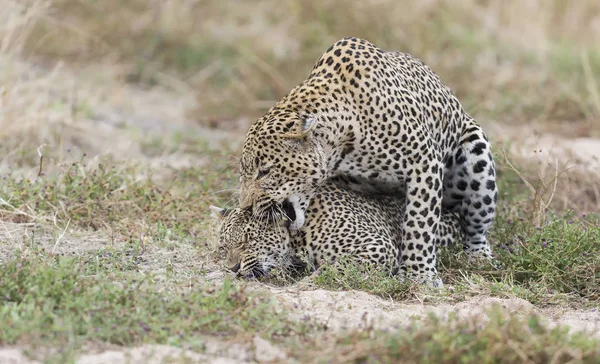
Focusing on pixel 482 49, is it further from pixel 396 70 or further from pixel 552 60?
pixel 396 70

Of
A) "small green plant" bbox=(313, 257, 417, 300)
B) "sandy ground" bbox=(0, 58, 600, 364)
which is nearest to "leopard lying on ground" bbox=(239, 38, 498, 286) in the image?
"small green plant" bbox=(313, 257, 417, 300)

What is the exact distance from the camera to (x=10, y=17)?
8172 millimetres

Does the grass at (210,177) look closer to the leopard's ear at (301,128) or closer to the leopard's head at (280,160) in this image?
the leopard's head at (280,160)

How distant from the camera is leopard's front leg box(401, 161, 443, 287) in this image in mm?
6020

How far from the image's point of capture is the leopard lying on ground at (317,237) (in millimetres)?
5836

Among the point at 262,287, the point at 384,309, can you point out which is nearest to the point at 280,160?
the point at 262,287

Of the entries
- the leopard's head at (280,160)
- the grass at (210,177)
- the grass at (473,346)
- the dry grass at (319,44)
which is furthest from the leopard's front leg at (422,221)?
the dry grass at (319,44)

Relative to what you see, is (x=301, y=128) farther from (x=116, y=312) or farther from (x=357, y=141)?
(x=116, y=312)

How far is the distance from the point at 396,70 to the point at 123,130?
427cm

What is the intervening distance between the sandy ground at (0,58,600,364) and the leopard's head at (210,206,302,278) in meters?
0.18

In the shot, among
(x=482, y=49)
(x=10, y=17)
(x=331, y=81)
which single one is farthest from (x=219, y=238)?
(x=482, y=49)

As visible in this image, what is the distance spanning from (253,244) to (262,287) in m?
0.46

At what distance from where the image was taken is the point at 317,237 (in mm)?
5965

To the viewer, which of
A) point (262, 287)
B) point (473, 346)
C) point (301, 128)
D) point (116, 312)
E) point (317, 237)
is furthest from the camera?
point (317, 237)
